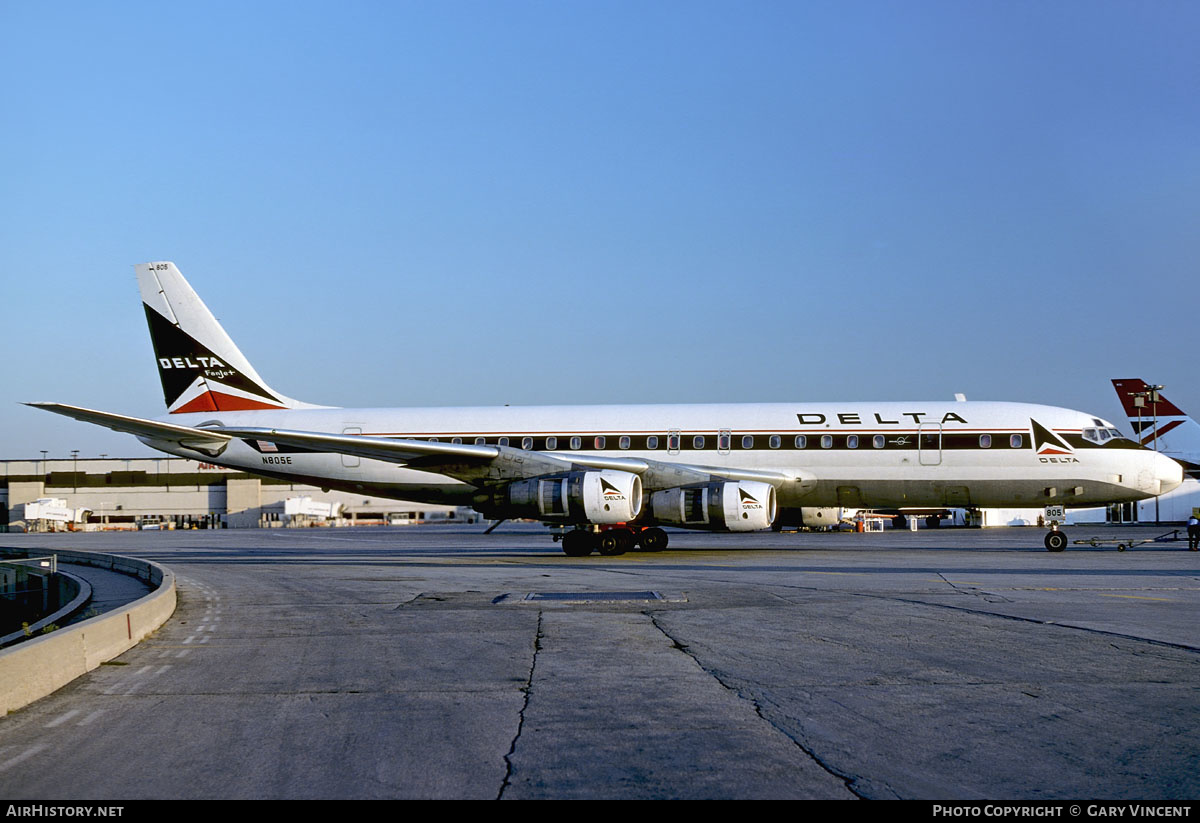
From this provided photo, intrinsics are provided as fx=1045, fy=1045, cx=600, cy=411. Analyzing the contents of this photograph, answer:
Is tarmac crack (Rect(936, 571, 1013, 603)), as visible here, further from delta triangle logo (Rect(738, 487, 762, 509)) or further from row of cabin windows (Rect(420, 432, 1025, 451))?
row of cabin windows (Rect(420, 432, 1025, 451))

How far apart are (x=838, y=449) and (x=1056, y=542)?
674cm

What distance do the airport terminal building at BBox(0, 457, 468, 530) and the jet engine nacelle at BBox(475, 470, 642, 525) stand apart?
205ft

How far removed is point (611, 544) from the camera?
1153 inches

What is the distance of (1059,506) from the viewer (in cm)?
2944

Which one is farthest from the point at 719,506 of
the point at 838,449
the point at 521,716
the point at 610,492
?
the point at 521,716

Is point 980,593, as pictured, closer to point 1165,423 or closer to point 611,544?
point 611,544

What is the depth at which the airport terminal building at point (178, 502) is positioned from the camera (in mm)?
92125

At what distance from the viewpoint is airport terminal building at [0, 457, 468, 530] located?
9212 centimetres

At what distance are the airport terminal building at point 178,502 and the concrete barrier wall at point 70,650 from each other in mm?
75988

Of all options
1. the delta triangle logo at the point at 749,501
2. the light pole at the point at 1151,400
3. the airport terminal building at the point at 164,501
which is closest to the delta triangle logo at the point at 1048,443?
the delta triangle logo at the point at 749,501

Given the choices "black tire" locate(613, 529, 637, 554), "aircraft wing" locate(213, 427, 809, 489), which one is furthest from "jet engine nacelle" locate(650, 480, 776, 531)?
"black tire" locate(613, 529, 637, 554)

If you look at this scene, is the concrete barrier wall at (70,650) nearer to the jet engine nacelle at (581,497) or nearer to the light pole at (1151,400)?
the jet engine nacelle at (581,497)

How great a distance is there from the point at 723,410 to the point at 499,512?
7.38 metres
